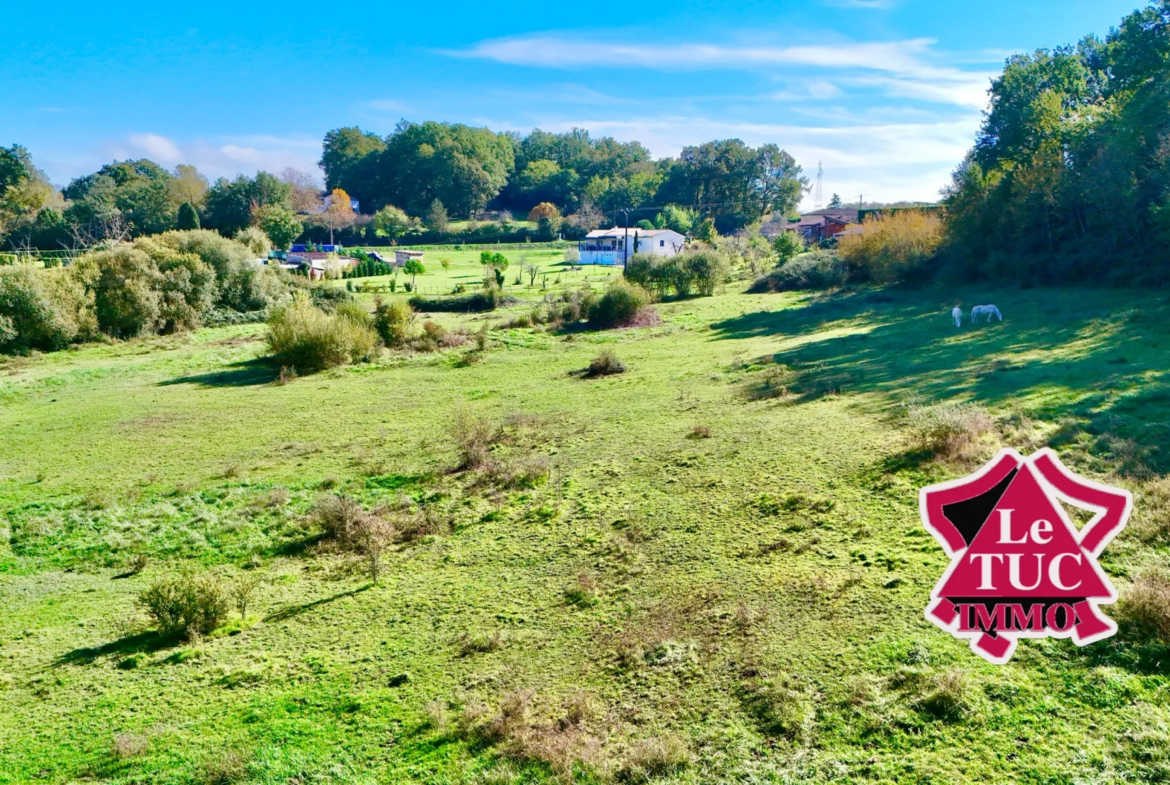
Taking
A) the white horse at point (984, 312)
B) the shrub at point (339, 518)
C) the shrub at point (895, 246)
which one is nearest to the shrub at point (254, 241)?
the shrub at point (895, 246)

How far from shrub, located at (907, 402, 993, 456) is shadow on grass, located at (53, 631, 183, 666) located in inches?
381

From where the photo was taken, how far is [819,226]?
7394cm

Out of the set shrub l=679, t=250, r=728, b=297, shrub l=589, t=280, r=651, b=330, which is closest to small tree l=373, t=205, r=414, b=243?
shrub l=679, t=250, r=728, b=297

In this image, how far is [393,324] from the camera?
26438mm

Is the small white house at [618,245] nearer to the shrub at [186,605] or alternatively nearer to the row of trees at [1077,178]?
the row of trees at [1077,178]

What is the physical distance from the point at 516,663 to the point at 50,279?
99.1 ft

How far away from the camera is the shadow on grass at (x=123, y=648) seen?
291 inches

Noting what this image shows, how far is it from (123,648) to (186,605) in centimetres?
73

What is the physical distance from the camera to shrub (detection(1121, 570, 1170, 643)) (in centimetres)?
574

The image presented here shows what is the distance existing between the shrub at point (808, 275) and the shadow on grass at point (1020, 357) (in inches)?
373

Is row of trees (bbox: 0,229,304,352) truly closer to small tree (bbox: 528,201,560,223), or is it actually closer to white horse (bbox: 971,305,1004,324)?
white horse (bbox: 971,305,1004,324)

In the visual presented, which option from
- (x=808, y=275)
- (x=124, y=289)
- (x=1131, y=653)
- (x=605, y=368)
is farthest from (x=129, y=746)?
(x=808, y=275)

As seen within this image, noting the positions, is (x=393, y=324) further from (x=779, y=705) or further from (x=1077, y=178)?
(x=1077, y=178)

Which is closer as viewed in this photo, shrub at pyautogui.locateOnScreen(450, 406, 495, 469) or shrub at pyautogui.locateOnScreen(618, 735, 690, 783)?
shrub at pyautogui.locateOnScreen(618, 735, 690, 783)
